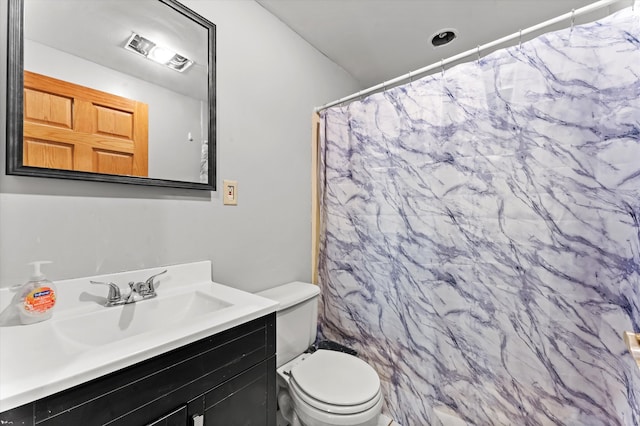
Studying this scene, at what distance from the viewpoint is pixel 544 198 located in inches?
42.1

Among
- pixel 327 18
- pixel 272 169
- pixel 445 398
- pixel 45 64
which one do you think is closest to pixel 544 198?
pixel 445 398

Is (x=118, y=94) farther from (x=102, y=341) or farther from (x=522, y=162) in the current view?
(x=522, y=162)

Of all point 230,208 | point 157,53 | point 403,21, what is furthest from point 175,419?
point 403,21

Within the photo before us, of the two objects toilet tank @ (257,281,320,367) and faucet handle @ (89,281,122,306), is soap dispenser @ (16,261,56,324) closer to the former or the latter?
faucet handle @ (89,281,122,306)

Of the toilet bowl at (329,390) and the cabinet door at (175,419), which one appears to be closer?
the cabinet door at (175,419)

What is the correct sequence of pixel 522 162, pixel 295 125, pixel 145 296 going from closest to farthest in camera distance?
pixel 145 296
pixel 522 162
pixel 295 125

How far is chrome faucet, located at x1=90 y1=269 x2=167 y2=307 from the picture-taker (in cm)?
94

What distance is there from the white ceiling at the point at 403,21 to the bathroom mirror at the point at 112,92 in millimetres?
671

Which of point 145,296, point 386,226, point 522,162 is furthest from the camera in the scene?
point 386,226

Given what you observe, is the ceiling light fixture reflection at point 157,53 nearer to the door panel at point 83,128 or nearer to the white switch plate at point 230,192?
the door panel at point 83,128

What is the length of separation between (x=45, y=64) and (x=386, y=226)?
1.52m

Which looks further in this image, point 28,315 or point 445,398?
point 445,398

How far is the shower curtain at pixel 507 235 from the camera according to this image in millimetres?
958

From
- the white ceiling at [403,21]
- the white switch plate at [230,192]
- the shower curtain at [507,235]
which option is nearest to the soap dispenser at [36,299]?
the white switch plate at [230,192]
